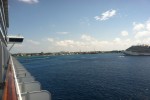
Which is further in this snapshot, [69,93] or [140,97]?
[69,93]

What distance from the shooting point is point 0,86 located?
22.4 ft

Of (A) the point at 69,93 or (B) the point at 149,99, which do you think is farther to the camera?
(A) the point at 69,93

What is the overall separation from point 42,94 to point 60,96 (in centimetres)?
2704

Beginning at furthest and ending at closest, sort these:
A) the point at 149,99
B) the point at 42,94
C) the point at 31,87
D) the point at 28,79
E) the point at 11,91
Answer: the point at 149,99 → the point at 28,79 → the point at 31,87 → the point at 42,94 → the point at 11,91

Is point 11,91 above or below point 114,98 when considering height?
above

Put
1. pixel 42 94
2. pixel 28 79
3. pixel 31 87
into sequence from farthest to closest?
pixel 28 79, pixel 31 87, pixel 42 94

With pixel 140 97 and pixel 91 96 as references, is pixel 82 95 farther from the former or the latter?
pixel 140 97

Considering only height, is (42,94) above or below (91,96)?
above

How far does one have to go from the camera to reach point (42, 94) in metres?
6.25

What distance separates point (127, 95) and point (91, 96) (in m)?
6.24

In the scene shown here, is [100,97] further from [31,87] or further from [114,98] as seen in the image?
[31,87]

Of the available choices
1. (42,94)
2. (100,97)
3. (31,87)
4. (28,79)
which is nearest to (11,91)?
(42,94)

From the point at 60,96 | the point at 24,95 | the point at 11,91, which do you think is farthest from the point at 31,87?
the point at 60,96

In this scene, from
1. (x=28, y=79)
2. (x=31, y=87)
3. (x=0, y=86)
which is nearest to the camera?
(x=0, y=86)
